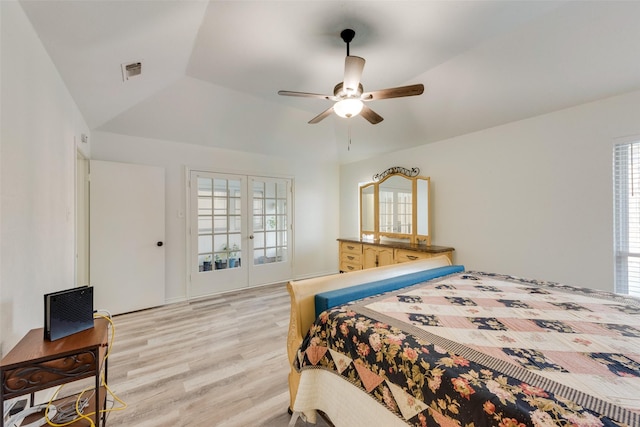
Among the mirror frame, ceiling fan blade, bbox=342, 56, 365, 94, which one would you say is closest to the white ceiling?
ceiling fan blade, bbox=342, 56, 365, 94

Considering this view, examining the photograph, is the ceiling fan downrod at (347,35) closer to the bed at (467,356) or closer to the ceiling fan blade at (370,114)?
the ceiling fan blade at (370,114)

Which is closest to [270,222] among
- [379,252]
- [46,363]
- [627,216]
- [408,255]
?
[379,252]

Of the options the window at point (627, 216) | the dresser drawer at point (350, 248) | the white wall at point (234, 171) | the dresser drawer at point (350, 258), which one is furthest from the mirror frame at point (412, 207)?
the window at point (627, 216)

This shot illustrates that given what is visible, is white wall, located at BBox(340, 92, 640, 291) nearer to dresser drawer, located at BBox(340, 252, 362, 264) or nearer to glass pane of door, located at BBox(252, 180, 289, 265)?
dresser drawer, located at BBox(340, 252, 362, 264)

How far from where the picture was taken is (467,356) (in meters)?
1.01

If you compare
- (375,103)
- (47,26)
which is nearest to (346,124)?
(375,103)

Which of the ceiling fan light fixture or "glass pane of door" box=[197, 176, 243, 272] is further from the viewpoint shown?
"glass pane of door" box=[197, 176, 243, 272]

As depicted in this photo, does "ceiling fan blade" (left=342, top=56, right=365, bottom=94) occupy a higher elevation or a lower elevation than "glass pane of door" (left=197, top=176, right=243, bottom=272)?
higher

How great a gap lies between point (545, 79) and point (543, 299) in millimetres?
2074

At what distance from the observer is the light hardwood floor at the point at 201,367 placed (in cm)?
169

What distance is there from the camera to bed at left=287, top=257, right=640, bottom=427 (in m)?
0.79

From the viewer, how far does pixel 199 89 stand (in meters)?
3.20

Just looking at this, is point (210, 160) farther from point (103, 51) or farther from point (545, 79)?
point (545, 79)

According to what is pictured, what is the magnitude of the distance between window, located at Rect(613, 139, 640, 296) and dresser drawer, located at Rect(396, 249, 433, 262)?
5.47ft
